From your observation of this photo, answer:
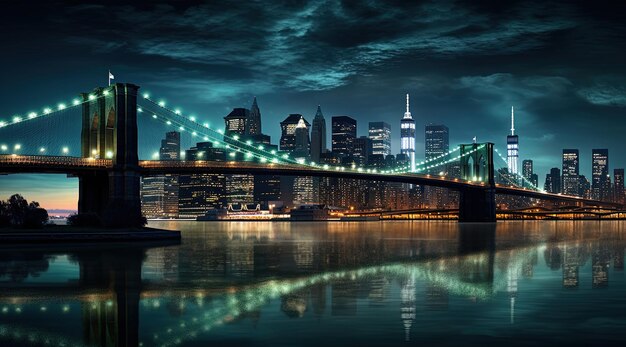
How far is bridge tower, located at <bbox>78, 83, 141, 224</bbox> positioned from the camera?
6322 cm

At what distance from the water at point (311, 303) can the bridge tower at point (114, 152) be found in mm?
31657

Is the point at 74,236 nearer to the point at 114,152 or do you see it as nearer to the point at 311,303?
the point at 114,152

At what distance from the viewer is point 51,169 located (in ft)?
201

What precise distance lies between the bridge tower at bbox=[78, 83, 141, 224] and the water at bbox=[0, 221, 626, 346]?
31.7m

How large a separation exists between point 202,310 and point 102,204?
2035 inches

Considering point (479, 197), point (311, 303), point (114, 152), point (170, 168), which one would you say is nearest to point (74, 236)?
point (114, 152)

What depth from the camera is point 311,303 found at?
17.6 metres

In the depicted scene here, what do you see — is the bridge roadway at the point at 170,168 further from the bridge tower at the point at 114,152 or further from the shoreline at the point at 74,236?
the shoreline at the point at 74,236

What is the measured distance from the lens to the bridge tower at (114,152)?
6322 cm

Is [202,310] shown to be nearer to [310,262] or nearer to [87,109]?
[310,262]

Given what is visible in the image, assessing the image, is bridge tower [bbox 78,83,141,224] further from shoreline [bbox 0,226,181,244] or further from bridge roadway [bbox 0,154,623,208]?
shoreline [bbox 0,226,181,244]

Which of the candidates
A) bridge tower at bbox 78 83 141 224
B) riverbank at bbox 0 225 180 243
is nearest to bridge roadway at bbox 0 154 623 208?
bridge tower at bbox 78 83 141 224

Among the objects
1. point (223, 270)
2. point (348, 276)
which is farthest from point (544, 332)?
point (223, 270)

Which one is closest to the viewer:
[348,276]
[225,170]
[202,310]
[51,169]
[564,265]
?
[202,310]
